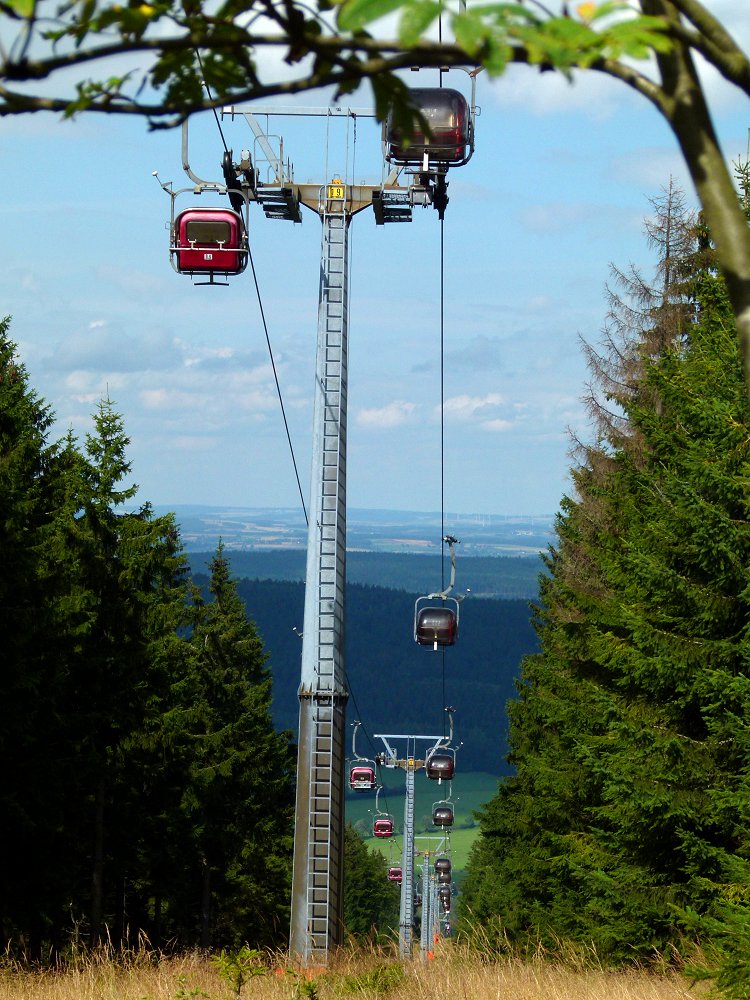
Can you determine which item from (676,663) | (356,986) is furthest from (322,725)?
(356,986)

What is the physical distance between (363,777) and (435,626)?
2109 cm

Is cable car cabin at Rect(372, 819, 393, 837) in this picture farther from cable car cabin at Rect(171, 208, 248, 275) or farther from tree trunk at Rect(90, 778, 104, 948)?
cable car cabin at Rect(171, 208, 248, 275)

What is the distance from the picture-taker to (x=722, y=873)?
14.2 m

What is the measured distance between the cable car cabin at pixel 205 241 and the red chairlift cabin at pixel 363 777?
32242mm

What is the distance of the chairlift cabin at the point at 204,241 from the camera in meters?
15.4

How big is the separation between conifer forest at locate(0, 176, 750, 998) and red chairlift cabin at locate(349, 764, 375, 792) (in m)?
2.73

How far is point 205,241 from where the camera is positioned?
1534cm

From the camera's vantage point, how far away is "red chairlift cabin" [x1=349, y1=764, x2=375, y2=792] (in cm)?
4603

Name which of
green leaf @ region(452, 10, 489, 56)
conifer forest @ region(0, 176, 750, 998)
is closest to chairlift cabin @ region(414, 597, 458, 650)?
conifer forest @ region(0, 176, 750, 998)

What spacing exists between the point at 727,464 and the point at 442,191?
536cm

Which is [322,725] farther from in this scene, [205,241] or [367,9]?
[367,9]

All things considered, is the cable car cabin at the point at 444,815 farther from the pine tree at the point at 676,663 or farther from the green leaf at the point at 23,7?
the green leaf at the point at 23,7

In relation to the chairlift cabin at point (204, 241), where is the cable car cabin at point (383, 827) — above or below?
below

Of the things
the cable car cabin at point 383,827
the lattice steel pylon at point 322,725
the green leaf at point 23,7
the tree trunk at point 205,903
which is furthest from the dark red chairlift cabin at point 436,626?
the cable car cabin at point 383,827
